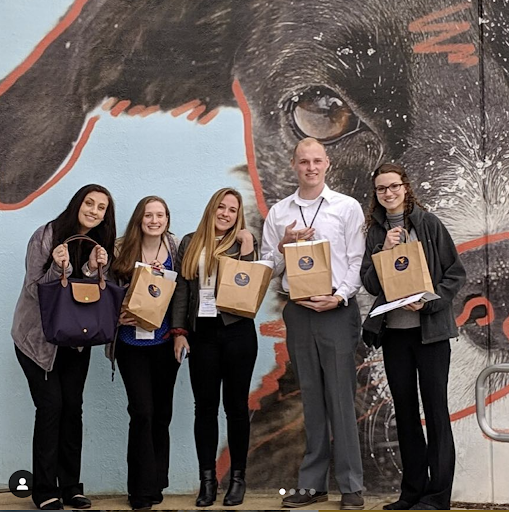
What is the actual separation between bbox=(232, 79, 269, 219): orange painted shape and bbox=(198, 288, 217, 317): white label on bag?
0.97 m

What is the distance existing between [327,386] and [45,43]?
9.25ft

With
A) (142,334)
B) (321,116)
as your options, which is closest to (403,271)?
(142,334)

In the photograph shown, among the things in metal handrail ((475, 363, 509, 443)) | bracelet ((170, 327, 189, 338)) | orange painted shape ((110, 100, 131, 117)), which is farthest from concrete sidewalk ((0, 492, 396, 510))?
orange painted shape ((110, 100, 131, 117))

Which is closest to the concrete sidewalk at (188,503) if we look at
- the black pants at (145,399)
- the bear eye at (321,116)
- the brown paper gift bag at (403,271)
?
the black pants at (145,399)

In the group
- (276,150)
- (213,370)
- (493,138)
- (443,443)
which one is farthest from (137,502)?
(493,138)

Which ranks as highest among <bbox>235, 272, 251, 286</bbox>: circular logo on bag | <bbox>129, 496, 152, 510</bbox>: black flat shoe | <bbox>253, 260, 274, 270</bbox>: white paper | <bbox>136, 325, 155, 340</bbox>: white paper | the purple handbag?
<bbox>253, 260, 274, 270</bbox>: white paper

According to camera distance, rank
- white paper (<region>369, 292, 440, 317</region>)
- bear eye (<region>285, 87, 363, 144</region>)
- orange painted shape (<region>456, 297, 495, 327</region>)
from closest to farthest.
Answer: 1. white paper (<region>369, 292, 440, 317</region>)
2. orange painted shape (<region>456, 297, 495, 327</region>)
3. bear eye (<region>285, 87, 363, 144</region>)

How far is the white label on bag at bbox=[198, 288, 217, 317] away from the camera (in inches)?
190

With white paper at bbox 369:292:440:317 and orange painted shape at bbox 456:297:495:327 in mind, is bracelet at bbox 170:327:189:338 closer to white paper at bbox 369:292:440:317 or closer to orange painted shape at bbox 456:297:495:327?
white paper at bbox 369:292:440:317

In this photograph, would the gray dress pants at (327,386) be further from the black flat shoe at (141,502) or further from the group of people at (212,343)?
the black flat shoe at (141,502)

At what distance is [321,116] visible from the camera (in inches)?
224

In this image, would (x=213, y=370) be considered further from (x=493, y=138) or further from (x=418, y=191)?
(x=493, y=138)

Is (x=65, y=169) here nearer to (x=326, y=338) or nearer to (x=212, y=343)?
(x=212, y=343)

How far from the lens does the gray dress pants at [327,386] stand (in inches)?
188
